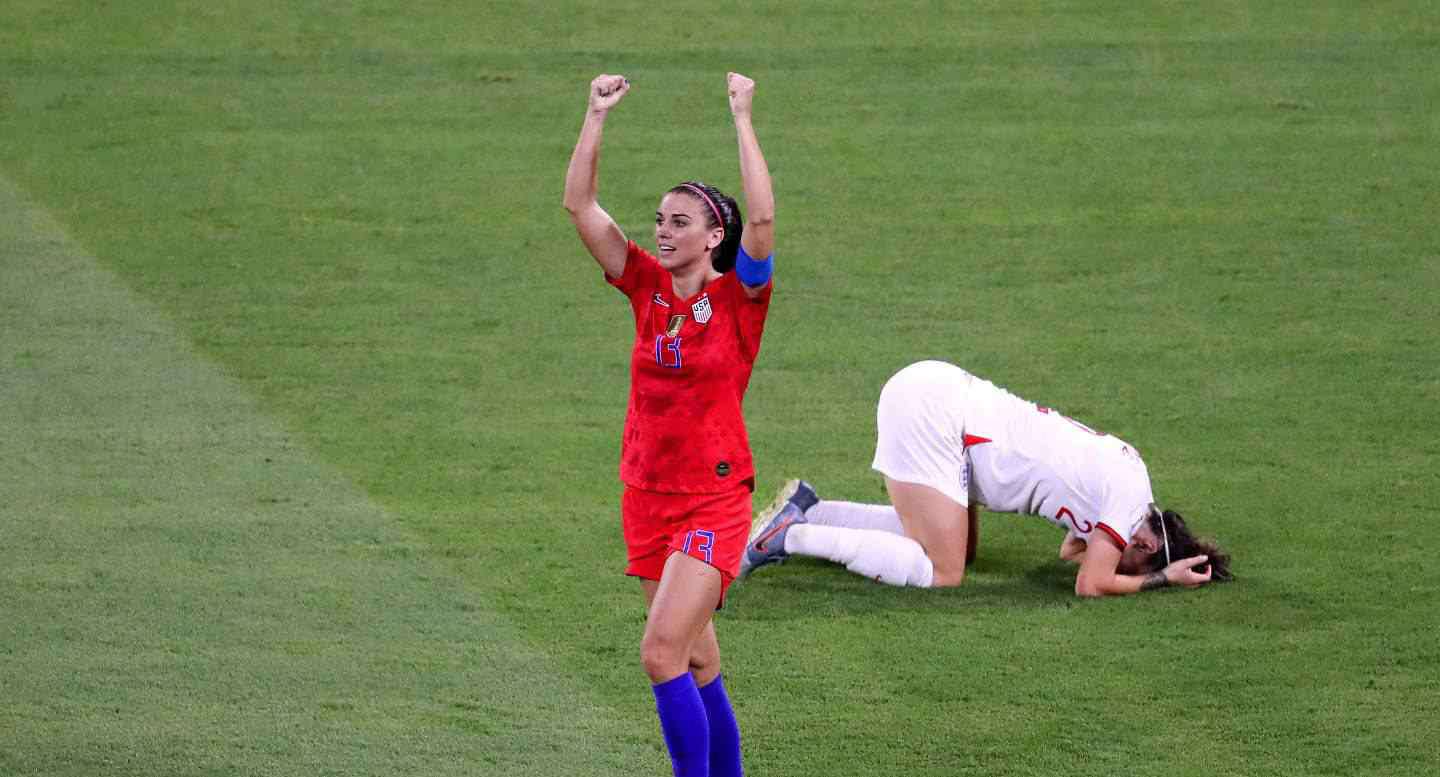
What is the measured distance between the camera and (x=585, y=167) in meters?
5.21

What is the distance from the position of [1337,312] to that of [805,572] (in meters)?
3.98

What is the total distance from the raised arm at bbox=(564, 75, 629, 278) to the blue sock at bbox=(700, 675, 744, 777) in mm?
1190

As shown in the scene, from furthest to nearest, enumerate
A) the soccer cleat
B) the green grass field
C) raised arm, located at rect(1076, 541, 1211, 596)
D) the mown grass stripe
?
the soccer cleat, raised arm, located at rect(1076, 541, 1211, 596), the green grass field, the mown grass stripe

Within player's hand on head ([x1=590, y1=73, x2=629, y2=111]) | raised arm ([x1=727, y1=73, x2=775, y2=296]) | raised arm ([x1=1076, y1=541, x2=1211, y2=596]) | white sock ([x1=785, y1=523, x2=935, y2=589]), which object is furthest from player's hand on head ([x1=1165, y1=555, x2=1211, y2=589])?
player's hand on head ([x1=590, y1=73, x2=629, y2=111])

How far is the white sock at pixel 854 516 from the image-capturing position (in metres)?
7.21

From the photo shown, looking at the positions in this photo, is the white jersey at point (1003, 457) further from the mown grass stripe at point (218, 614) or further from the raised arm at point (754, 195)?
the raised arm at point (754, 195)

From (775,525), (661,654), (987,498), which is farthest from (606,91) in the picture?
(987,498)

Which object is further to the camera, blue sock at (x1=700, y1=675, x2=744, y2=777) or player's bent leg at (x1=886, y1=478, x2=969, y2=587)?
player's bent leg at (x1=886, y1=478, x2=969, y2=587)

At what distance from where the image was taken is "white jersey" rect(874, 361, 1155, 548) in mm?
6895

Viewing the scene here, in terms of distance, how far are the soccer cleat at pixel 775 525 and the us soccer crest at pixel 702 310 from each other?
6.67 feet

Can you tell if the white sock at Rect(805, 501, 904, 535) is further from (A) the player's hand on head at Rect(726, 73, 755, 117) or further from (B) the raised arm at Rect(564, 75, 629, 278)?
(A) the player's hand on head at Rect(726, 73, 755, 117)

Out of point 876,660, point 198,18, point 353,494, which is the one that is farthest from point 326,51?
point 876,660

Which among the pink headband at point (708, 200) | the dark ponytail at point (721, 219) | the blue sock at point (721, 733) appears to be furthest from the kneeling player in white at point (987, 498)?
the pink headband at point (708, 200)

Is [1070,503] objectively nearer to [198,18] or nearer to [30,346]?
[30,346]
